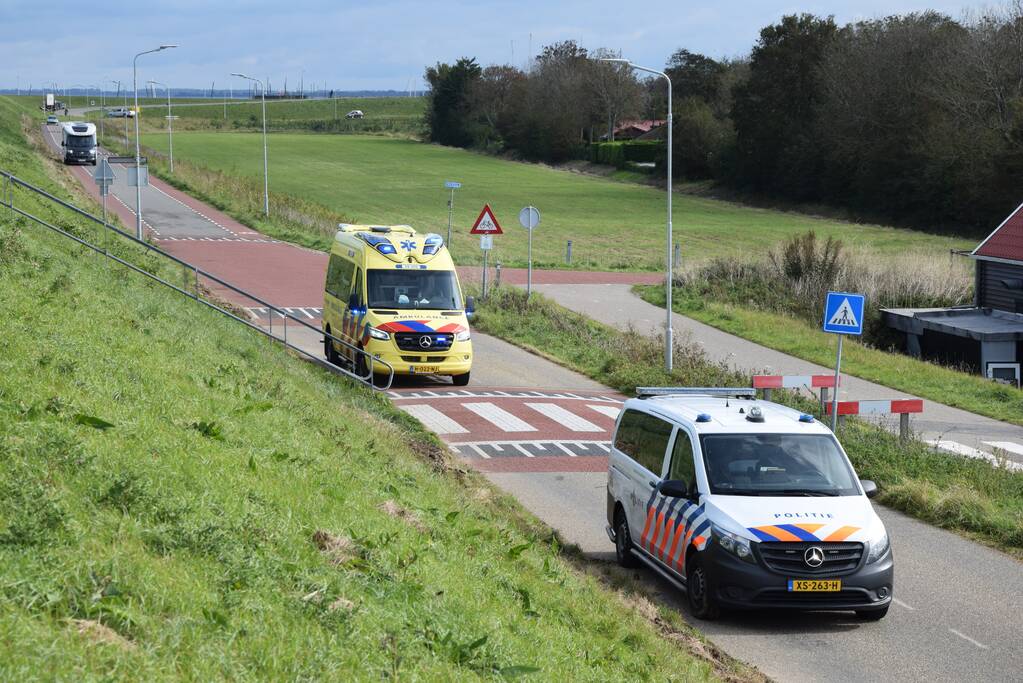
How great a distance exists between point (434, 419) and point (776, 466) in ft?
32.7

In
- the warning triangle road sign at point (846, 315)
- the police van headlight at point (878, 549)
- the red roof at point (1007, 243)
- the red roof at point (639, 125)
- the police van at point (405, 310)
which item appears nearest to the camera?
the police van headlight at point (878, 549)

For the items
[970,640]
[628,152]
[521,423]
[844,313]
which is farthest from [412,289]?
[628,152]

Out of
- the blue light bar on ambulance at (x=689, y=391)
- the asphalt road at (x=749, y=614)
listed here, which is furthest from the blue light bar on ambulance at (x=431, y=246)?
the blue light bar on ambulance at (x=689, y=391)

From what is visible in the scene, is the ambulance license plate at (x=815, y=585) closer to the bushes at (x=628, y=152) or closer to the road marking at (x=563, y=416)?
the road marking at (x=563, y=416)

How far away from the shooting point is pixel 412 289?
77.8 feet

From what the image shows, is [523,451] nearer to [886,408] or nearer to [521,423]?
[521,423]

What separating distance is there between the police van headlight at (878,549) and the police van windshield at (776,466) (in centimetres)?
65

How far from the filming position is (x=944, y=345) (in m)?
36.8

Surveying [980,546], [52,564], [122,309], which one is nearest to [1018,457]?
[980,546]

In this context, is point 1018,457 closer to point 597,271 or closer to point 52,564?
point 52,564

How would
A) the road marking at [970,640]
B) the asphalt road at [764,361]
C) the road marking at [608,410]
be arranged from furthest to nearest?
the road marking at [608,410], the asphalt road at [764,361], the road marking at [970,640]

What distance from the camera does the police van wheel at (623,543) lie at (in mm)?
12570

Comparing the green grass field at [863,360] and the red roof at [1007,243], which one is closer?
the green grass field at [863,360]

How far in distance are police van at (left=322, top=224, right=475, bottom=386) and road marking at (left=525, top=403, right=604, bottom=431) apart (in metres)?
2.15
